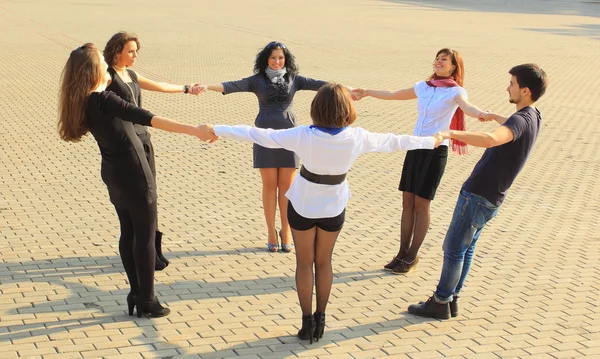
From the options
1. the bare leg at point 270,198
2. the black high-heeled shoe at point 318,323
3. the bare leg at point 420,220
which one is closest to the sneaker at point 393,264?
the bare leg at point 420,220

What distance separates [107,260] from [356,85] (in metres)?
12.0

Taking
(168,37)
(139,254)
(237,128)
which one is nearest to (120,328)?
(139,254)

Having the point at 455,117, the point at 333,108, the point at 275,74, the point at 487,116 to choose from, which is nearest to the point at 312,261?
the point at 333,108

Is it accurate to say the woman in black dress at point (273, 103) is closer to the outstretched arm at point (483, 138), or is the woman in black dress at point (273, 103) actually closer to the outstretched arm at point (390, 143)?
the outstretched arm at point (390, 143)

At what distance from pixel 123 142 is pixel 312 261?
145 cm

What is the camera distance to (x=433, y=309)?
20.4ft

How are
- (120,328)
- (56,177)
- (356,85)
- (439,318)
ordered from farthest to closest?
(356,85), (56,177), (439,318), (120,328)

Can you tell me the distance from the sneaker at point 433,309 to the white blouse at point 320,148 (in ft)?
3.89

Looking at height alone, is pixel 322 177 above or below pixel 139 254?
above

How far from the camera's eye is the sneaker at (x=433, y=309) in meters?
6.20

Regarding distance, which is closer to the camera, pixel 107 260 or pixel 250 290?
pixel 250 290

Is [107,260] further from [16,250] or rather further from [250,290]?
[250,290]

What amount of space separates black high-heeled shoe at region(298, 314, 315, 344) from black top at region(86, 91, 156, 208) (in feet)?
4.24

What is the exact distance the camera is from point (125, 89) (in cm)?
Result: 634
